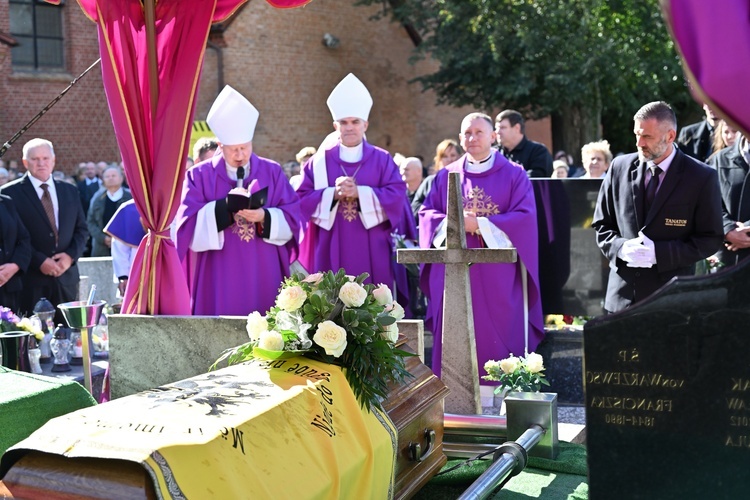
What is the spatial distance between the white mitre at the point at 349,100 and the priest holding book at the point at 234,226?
855 mm

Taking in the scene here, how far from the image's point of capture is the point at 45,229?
28.9 feet

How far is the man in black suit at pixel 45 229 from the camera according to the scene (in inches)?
342

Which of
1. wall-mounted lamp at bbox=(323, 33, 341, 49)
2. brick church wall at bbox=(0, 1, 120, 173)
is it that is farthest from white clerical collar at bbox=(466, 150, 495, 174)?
wall-mounted lamp at bbox=(323, 33, 341, 49)

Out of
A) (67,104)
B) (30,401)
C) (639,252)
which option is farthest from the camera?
(67,104)

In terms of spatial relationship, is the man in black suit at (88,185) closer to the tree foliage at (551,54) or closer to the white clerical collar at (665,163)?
the tree foliage at (551,54)

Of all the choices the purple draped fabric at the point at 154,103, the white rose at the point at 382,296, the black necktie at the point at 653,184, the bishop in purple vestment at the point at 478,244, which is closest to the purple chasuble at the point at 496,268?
the bishop in purple vestment at the point at 478,244

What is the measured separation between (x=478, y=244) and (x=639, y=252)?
164 cm

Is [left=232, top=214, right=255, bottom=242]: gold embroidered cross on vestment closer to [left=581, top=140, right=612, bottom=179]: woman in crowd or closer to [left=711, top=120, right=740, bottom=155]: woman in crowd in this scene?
[left=711, top=120, right=740, bottom=155]: woman in crowd

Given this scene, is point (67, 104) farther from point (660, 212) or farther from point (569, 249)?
point (660, 212)

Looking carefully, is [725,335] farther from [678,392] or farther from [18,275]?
[18,275]

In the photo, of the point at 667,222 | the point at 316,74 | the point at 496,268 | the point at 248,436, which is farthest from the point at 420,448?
the point at 316,74

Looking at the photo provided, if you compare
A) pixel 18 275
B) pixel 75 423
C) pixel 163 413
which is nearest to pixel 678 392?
pixel 163 413

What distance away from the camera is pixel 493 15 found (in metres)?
23.8

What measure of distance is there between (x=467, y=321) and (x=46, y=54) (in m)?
18.4
